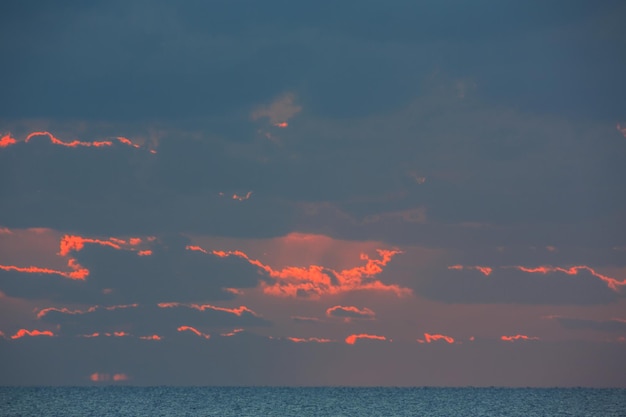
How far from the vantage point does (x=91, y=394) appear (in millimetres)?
89125

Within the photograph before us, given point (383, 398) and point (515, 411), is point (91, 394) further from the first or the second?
point (515, 411)

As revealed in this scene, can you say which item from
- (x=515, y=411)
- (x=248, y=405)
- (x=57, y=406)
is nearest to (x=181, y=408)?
(x=248, y=405)

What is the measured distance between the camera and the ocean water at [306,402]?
233 ft

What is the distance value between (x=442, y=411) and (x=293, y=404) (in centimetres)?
1382

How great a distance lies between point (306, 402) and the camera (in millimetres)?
80562

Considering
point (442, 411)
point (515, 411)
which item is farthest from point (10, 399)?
point (515, 411)

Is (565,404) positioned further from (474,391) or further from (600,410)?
(474,391)

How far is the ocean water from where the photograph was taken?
233 ft

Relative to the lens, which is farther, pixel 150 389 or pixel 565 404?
pixel 150 389

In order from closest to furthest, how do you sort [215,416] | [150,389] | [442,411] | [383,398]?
[215,416] < [442,411] < [383,398] < [150,389]

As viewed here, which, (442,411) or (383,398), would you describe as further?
(383,398)

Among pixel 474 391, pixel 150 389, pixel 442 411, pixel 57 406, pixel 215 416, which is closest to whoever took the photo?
pixel 215 416

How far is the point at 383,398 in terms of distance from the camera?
83875 millimetres

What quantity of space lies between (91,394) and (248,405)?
1995 cm
